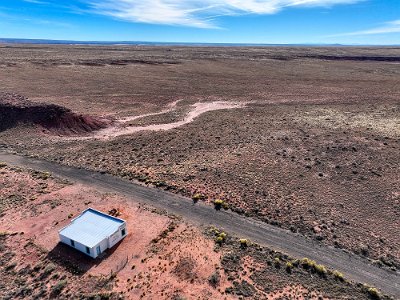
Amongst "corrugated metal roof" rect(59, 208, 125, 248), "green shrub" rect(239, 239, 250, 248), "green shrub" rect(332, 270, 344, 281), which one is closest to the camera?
"green shrub" rect(332, 270, 344, 281)

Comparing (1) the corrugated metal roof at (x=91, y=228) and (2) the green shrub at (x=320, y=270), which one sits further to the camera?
(1) the corrugated metal roof at (x=91, y=228)

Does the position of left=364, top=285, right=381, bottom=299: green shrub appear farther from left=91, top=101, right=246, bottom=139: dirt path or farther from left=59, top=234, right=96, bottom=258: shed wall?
left=91, top=101, right=246, bottom=139: dirt path

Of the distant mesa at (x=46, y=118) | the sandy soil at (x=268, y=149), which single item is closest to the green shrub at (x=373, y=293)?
the sandy soil at (x=268, y=149)

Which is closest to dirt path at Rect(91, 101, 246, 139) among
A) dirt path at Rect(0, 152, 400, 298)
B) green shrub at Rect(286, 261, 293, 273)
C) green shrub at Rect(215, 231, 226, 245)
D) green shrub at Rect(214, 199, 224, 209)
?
dirt path at Rect(0, 152, 400, 298)

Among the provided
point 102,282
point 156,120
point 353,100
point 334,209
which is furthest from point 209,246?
point 353,100

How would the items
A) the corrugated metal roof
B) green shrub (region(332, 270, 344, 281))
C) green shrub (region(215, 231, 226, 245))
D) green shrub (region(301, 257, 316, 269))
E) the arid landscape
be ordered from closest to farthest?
the arid landscape
green shrub (region(332, 270, 344, 281))
green shrub (region(301, 257, 316, 269))
the corrugated metal roof
green shrub (region(215, 231, 226, 245))

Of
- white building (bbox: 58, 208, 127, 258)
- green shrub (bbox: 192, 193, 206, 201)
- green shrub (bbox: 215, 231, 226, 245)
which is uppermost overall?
white building (bbox: 58, 208, 127, 258)

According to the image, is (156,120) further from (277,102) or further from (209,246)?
(209,246)

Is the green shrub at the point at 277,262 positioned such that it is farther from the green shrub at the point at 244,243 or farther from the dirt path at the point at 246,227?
the green shrub at the point at 244,243

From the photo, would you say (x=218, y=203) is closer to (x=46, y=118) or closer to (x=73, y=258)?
(x=73, y=258)
